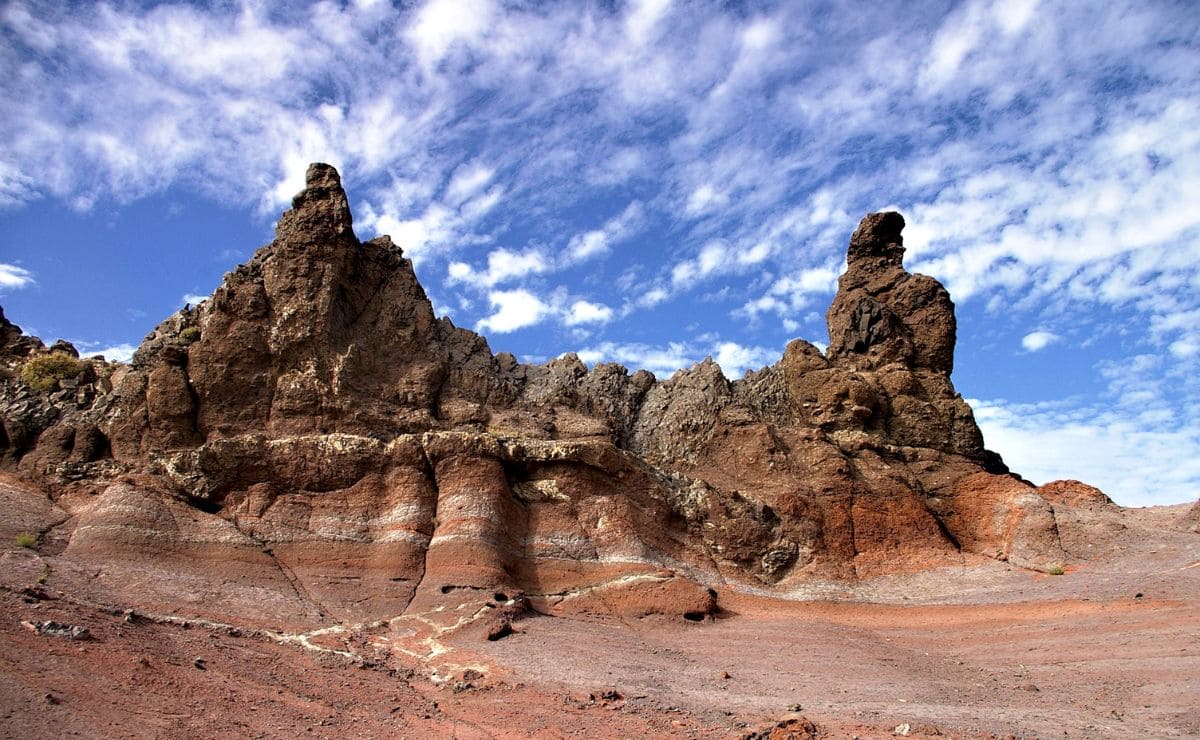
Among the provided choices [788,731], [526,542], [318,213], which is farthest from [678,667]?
[318,213]

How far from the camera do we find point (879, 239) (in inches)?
1700

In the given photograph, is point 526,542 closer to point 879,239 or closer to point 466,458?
point 466,458

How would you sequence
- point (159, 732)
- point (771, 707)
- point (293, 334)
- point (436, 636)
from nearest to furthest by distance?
point (159, 732) < point (771, 707) < point (436, 636) < point (293, 334)

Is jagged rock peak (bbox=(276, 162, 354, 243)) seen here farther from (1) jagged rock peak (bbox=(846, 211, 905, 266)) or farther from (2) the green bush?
(1) jagged rock peak (bbox=(846, 211, 905, 266))

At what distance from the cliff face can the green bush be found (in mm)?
809

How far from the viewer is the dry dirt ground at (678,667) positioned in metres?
15.5

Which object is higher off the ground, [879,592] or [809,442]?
[809,442]

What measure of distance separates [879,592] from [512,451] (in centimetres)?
1390

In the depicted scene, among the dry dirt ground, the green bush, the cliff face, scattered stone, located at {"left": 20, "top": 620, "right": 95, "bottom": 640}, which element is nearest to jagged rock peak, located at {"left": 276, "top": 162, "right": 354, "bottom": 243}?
the cliff face

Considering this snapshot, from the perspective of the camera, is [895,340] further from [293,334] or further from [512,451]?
[293,334]

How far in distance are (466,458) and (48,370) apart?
17241 mm

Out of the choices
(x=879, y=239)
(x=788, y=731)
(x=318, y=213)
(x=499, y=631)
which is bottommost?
(x=788, y=731)

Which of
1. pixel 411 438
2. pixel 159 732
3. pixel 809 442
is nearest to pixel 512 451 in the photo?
pixel 411 438

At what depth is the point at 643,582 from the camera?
27.9m
